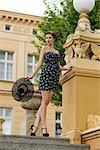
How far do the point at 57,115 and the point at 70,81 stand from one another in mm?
26332

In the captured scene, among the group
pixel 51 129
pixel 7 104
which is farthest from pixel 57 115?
pixel 7 104

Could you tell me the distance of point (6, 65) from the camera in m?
33.3

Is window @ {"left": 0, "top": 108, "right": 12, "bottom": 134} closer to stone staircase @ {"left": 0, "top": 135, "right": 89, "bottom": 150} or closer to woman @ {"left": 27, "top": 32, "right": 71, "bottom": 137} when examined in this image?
woman @ {"left": 27, "top": 32, "right": 71, "bottom": 137}

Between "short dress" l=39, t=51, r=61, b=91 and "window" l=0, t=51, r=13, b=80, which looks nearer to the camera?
"short dress" l=39, t=51, r=61, b=91

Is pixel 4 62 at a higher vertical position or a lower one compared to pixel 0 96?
higher

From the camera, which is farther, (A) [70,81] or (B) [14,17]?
(B) [14,17]

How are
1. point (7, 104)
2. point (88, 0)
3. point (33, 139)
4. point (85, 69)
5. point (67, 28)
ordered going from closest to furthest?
point (33, 139), point (85, 69), point (88, 0), point (67, 28), point (7, 104)

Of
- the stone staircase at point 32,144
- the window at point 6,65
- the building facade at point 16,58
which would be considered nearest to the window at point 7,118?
the building facade at point 16,58

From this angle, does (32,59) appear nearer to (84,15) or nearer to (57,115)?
(57,115)

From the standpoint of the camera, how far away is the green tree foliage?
A: 18.0 metres

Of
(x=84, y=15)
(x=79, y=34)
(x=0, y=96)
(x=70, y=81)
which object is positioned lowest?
(x=70, y=81)

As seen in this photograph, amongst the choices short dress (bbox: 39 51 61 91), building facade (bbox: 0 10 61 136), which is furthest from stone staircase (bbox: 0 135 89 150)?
building facade (bbox: 0 10 61 136)

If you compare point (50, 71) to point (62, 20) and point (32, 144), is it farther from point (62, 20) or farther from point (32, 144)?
point (62, 20)

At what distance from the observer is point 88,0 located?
7.89m
